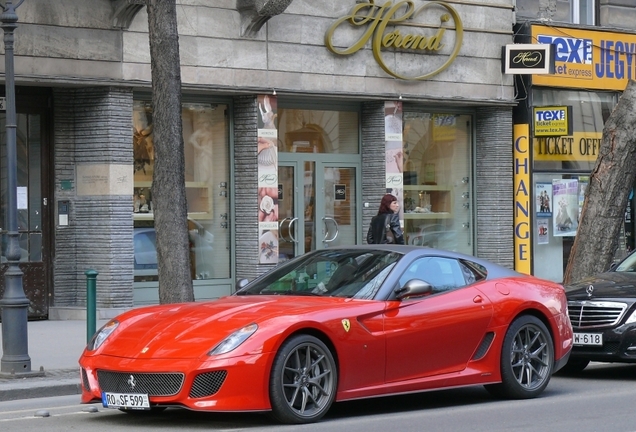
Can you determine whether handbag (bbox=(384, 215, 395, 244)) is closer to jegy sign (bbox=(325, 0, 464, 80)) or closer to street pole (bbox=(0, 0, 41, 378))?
jegy sign (bbox=(325, 0, 464, 80))

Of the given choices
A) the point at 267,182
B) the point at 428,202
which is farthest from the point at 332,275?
the point at 428,202

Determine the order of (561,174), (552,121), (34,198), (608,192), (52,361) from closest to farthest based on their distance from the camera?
(52,361), (608,192), (34,198), (552,121), (561,174)

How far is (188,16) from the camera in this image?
18094mm

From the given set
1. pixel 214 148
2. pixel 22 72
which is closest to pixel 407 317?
pixel 22 72

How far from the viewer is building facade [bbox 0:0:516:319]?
1744cm

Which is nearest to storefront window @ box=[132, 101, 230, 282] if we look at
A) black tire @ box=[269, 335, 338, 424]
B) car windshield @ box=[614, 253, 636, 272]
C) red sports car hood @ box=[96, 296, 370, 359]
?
car windshield @ box=[614, 253, 636, 272]

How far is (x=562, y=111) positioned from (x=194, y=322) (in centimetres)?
1442

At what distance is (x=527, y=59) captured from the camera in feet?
70.8

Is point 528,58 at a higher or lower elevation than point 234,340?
higher

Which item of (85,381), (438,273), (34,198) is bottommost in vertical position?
(85,381)

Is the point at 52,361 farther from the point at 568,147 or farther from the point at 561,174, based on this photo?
the point at 568,147

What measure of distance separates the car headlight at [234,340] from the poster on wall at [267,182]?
10408mm

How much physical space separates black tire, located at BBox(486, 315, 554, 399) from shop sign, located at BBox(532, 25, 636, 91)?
12235mm

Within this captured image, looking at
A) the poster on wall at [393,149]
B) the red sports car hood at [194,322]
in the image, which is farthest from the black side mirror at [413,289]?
the poster on wall at [393,149]
